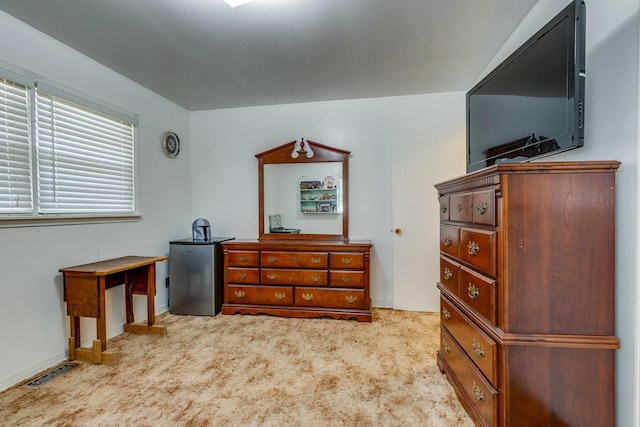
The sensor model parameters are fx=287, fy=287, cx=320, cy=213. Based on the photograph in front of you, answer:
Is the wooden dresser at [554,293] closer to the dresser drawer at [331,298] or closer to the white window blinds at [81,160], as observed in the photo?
the dresser drawer at [331,298]

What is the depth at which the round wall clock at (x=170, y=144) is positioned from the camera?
3.29 metres

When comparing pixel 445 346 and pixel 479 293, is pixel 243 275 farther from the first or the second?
pixel 479 293

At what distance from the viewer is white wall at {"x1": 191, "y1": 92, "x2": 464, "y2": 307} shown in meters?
3.31

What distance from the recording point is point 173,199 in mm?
3426

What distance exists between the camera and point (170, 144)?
3373mm

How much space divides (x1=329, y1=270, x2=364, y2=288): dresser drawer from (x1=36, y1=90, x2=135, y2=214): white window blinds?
2.13m

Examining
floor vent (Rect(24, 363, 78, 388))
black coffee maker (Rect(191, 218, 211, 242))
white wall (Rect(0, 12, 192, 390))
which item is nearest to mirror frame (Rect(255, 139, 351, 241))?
black coffee maker (Rect(191, 218, 211, 242))

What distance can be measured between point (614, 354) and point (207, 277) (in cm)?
312

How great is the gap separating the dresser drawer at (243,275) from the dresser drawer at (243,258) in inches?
2.1

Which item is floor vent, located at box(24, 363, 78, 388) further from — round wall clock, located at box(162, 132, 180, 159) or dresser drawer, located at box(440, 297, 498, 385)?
dresser drawer, located at box(440, 297, 498, 385)

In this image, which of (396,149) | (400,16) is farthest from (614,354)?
(396,149)

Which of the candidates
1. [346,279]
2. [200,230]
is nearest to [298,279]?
[346,279]

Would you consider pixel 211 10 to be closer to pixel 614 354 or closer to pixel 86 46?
pixel 86 46

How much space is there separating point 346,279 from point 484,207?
1828 mm
